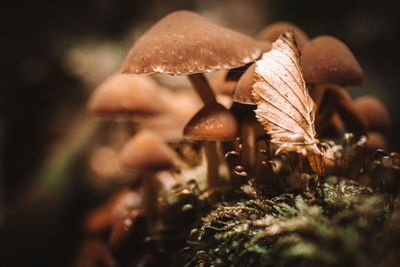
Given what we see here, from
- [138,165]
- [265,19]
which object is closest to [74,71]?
[138,165]

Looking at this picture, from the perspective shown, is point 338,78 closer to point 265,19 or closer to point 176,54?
point 176,54

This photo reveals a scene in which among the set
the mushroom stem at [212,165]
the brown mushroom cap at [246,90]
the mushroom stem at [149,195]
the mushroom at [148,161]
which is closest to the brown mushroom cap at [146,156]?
the mushroom at [148,161]

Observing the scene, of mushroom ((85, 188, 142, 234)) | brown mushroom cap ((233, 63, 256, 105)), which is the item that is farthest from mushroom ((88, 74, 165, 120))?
brown mushroom cap ((233, 63, 256, 105))

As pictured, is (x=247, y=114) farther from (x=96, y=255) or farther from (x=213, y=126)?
(x=96, y=255)

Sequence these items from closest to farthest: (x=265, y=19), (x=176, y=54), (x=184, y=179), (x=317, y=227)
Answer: (x=317, y=227)
(x=176, y=54)
(x=184, y=179)
(x=265, y=19)

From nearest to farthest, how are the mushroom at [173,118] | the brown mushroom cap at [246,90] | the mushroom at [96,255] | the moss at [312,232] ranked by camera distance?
1. the moss at [312,232]
2. the brown mushroom cap at [246,90]
3. the mushroom at [96,255]
4. the mushroom at [173,118]

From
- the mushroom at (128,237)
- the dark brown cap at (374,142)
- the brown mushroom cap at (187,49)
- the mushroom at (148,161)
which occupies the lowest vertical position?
the mushroom at (128,237)

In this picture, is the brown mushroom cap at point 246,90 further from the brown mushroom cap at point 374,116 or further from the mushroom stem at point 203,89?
the brown mushroom cap at point 374,116
